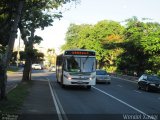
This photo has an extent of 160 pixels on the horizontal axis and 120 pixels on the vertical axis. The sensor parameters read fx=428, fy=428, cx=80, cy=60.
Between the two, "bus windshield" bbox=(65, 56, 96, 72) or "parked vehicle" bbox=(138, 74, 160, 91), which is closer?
"bus windshield" bbox=(65, 56, 96, 72)

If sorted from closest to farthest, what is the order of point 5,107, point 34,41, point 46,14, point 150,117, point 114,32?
point 150,117, point 5,107, point 46,14, point 34,41, point 114,32

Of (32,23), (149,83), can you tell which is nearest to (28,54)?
(32,23)

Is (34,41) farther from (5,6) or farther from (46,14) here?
(5,6)

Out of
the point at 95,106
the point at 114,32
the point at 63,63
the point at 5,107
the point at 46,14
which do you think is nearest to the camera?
the point at 5,107

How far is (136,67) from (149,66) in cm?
294

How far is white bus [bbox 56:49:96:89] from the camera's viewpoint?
102 ft

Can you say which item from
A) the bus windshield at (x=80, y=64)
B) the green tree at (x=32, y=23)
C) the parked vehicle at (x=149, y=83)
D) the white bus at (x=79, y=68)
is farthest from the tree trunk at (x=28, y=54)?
the parked vehicle at (x=149, y=83)

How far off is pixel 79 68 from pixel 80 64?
0.30 m

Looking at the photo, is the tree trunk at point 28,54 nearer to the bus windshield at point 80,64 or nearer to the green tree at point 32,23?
the green tree at point 32,23

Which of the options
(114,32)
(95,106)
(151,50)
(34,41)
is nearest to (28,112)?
(95,106)

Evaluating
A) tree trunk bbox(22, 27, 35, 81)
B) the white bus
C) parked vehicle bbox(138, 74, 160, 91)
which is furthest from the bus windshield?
tree trunk bbox(22, 27, 35, 81)

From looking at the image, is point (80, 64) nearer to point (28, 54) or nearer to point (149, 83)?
point (149, 83)

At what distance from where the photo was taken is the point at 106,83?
44.2 m

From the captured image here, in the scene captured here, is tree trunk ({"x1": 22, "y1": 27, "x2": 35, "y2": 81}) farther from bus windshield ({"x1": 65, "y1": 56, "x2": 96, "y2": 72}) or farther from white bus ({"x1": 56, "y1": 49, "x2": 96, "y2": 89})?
bus windshield ({"x1": 65, "y1": 56, "x2": 96, "y2": 72})
